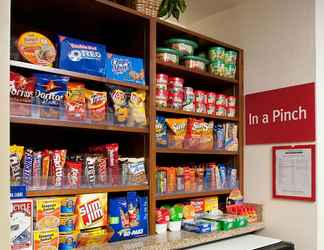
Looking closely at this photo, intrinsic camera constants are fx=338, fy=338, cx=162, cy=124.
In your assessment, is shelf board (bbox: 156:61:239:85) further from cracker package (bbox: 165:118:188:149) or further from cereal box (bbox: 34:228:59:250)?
cereal box (bbox: 34:228:59:250)

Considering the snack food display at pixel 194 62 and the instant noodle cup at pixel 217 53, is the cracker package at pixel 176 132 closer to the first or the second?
the snack food display at pixel 194 62

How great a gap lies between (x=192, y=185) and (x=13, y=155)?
1261 millimetres

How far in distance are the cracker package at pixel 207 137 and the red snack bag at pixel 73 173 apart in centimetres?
96

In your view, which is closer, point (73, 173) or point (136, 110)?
point (73, 173)

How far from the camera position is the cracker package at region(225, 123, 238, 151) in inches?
104

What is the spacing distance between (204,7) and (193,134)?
46.6 inches

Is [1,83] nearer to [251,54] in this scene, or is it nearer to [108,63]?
[108,63]

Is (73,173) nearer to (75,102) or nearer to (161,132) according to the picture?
(75,102)

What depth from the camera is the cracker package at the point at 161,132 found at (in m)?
2.18

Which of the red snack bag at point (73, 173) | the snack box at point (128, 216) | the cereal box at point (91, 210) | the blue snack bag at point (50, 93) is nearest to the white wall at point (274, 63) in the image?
the snack box at point (128, 216)

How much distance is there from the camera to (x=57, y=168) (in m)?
1.73

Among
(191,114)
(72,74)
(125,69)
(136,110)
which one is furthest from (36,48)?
(191,114)

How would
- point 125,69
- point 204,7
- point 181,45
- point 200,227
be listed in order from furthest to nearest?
point 204,7
point 181,45
point 200,227
point 125,69

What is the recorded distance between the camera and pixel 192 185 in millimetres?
2398
